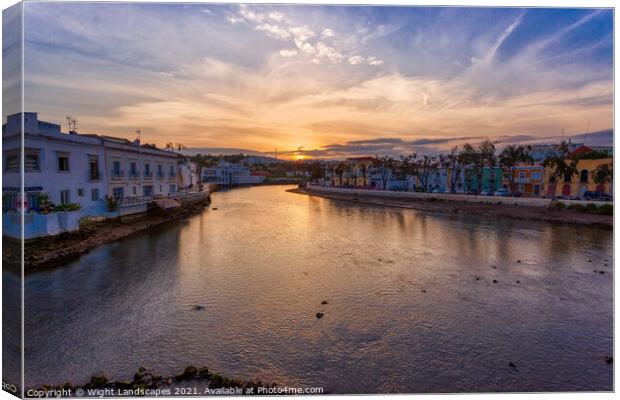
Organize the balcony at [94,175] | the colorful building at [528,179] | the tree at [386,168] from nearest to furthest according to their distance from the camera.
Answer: the balcony at [94,175] → the colorful building at [528,179] → the tree at [386,168]

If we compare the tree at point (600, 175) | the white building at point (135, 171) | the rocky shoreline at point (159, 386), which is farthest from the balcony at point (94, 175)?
the tree at point (600, 175)

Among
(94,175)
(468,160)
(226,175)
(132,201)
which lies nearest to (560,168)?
(468,160)

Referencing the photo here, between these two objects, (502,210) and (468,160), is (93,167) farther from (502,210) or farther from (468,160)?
(468,160)

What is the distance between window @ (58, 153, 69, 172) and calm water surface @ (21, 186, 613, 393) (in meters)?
3.50

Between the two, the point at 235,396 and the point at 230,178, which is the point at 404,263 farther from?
the point at 230,178

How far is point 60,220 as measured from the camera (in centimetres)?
1321

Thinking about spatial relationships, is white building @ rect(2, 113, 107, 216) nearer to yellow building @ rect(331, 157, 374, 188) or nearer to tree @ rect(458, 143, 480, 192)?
tree @ rect(458, 143, 480, 192)

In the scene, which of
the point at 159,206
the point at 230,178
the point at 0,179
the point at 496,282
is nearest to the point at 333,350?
the point at 0,179

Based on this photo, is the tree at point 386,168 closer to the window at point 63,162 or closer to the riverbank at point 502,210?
the riverbank at point 502,210

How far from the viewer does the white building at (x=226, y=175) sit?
3346 inches

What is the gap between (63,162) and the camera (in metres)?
14.0

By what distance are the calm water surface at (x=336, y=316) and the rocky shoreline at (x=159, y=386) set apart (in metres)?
0.27

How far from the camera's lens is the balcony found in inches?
658

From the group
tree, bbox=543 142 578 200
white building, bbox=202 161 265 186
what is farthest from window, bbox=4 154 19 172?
white building, bbox=202 161 265 186
